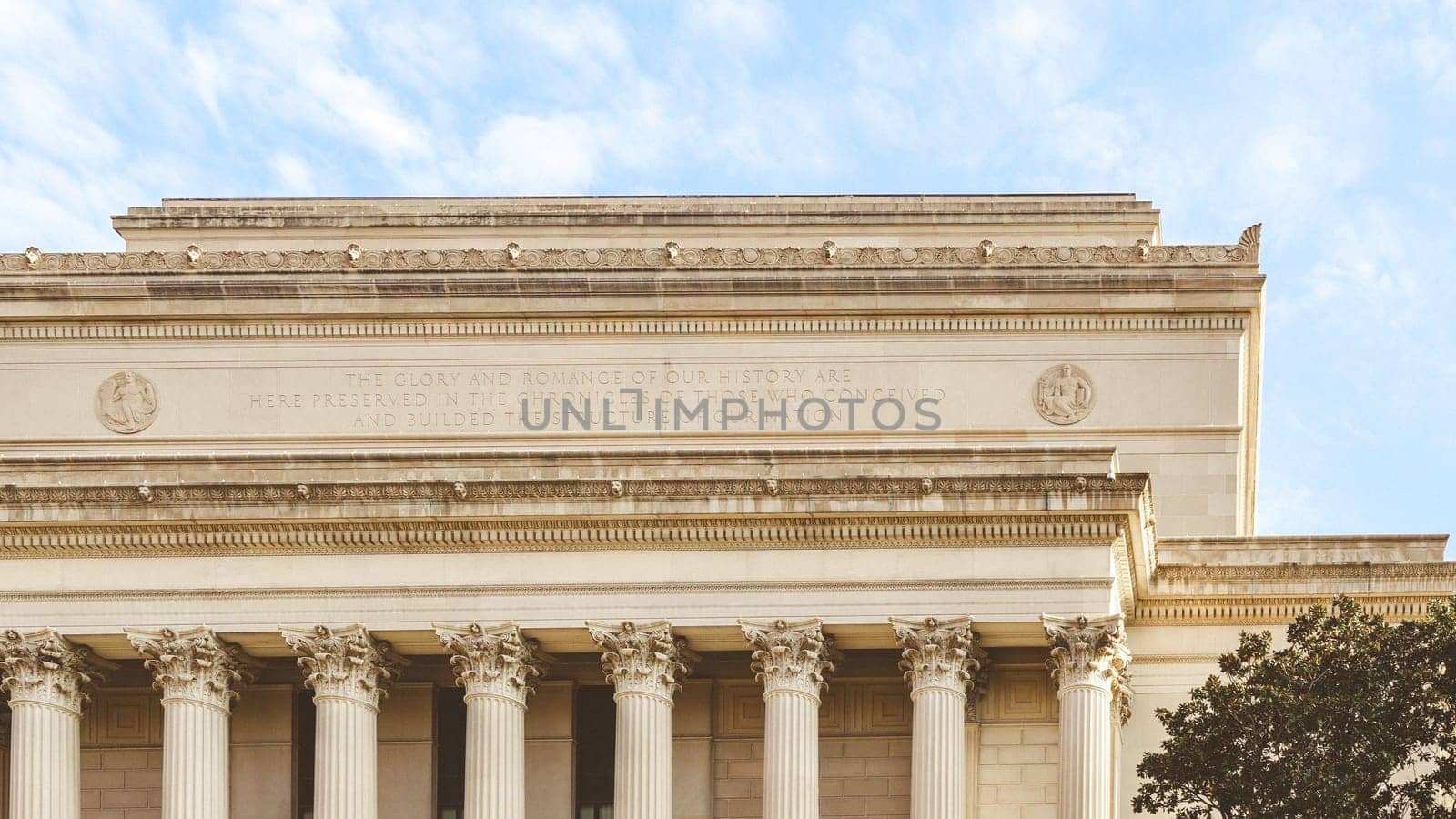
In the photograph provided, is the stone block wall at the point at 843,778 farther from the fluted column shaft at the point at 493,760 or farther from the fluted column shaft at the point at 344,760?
the fluted column shaft at the point at 344,760

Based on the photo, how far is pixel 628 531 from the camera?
58750mm

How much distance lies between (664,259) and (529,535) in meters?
10.6

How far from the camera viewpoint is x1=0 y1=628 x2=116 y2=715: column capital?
58.6m

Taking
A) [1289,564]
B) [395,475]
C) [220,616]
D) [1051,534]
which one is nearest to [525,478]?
[395,475]

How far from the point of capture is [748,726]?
2403 inches

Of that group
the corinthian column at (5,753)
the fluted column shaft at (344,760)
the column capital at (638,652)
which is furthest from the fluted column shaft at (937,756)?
the corinthian column at (5,753)

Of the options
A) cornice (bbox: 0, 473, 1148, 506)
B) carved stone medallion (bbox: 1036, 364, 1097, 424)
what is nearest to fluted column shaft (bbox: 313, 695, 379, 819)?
cornice (bbox: 0, 473, 1148, 506)

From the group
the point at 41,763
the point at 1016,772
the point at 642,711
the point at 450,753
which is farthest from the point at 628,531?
the point at 41,763

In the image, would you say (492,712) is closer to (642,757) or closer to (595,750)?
(642,757)

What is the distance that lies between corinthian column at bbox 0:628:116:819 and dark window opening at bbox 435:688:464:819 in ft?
23.2

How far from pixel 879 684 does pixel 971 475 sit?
17.7 feet

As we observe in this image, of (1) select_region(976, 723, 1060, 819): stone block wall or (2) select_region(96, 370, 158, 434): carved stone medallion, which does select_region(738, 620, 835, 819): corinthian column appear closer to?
(1) select_region(976, 723, 1060, 819): stone block wall

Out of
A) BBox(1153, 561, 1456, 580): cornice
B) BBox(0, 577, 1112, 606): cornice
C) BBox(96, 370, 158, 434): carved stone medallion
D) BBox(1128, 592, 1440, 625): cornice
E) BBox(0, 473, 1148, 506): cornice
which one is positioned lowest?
BBox(0, 577, 1112, 606): cornice

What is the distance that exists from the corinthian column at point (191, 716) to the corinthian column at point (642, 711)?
285 inches
